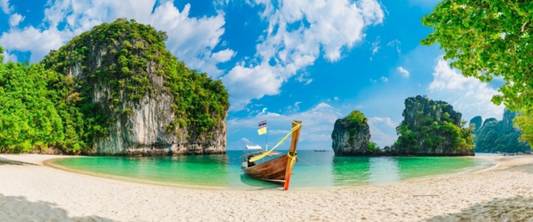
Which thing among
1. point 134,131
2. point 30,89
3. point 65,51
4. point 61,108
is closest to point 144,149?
point 134,131

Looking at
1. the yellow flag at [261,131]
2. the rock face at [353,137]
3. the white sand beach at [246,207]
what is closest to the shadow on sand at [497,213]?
the white sand beach at [246,207]

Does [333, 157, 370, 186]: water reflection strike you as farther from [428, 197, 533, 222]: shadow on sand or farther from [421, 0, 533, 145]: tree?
[421, 0, 533, 145]: tree

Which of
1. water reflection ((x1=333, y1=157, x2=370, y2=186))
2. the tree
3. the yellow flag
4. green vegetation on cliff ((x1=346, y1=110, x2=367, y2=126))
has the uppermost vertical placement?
green vegetation on cliff ((x1=346, y1=110, x2=367, y2=126))

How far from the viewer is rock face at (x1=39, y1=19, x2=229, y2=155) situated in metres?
58.6

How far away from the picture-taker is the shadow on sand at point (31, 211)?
6.53m

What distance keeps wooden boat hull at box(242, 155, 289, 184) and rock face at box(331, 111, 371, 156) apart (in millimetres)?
69063

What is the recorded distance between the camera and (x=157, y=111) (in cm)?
6191

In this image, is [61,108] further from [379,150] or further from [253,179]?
[379,150]

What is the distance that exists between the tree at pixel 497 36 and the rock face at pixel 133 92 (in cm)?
6052

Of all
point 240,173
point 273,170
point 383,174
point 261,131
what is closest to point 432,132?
point 383,174

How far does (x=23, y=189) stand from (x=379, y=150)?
8378 cm

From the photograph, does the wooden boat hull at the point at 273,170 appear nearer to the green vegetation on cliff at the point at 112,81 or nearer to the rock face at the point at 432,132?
the green vegetation on cliff at the point at 112,81

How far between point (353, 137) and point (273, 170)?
230ft

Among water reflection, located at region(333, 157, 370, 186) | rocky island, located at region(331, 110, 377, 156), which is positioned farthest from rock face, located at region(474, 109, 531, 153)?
water reflection, located at region(333, 157, 370, 186)
